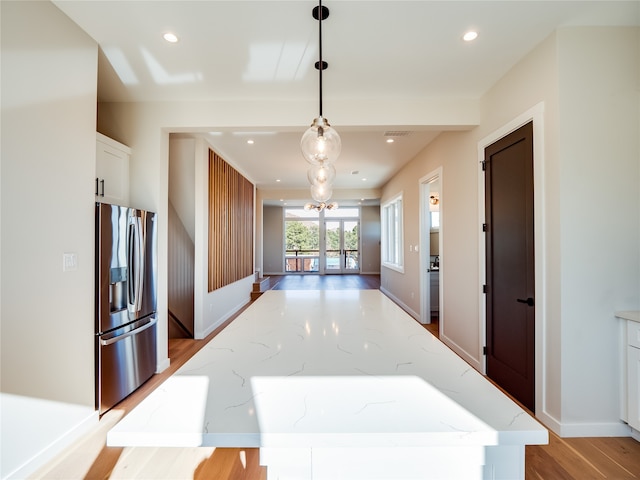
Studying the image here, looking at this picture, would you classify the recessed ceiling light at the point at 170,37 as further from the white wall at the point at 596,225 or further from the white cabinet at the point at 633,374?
the white cabinet at the point at 633,374

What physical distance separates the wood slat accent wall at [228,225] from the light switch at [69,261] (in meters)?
2.39

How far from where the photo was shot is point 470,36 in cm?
212

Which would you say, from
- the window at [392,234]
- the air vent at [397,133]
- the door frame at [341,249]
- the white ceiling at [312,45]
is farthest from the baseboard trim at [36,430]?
the door frame at [341,249]

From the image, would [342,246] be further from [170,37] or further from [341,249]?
[170,37]

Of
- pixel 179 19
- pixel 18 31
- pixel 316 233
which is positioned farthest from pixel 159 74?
pixel 316 233

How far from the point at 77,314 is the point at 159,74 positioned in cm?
207

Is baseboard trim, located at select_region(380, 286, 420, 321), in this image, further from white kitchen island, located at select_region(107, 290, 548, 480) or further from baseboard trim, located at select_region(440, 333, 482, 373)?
white kitchen island, located at select_region(107, 290, 548, 480)

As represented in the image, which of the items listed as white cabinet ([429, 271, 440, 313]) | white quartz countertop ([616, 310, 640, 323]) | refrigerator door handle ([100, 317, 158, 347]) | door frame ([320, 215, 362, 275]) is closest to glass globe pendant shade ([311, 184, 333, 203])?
refrigerator door handle ([100, 317, 158, 347])

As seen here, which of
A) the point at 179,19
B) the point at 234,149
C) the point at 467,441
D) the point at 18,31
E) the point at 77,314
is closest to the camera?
the point at 467,441

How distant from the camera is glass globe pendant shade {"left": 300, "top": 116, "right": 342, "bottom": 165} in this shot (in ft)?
5.54

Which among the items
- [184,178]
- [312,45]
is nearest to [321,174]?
[312,45]

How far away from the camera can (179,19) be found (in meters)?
1.96

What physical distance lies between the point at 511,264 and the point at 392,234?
193 inches

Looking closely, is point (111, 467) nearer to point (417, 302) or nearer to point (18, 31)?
point (18, 31)
